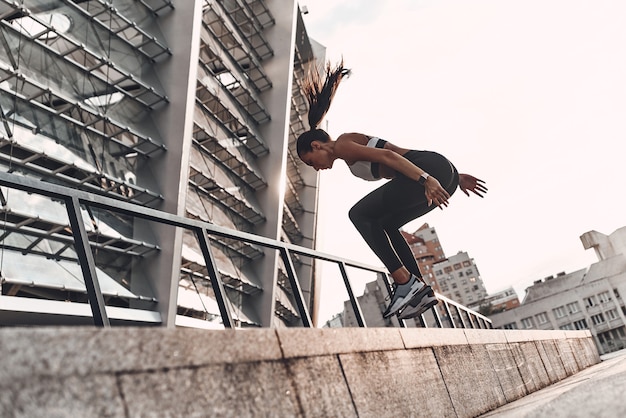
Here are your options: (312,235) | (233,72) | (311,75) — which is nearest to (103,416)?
(311,75)

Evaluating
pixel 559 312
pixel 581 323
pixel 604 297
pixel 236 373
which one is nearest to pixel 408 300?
pixel 236 373

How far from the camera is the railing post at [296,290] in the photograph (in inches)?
132

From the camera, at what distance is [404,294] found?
140 inches

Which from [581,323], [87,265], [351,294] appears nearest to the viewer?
[87,265]

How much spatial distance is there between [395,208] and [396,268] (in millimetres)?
418

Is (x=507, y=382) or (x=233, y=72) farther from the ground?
(x=233, y=72)

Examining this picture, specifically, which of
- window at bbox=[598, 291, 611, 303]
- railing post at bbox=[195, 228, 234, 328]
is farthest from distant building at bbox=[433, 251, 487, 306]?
railing post at bbox=[195, 228, 234, 328]

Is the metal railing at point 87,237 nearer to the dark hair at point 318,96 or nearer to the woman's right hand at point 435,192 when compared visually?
the dark hair at point 318,96

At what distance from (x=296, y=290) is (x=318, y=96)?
53.7 inches

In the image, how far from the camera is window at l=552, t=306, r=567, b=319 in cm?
7212

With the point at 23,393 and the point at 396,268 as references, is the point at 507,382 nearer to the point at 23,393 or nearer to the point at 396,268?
the point at 396,268

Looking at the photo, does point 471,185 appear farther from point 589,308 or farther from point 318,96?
point 589,308

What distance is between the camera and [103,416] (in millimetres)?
1323

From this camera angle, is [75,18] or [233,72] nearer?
[75,18]
